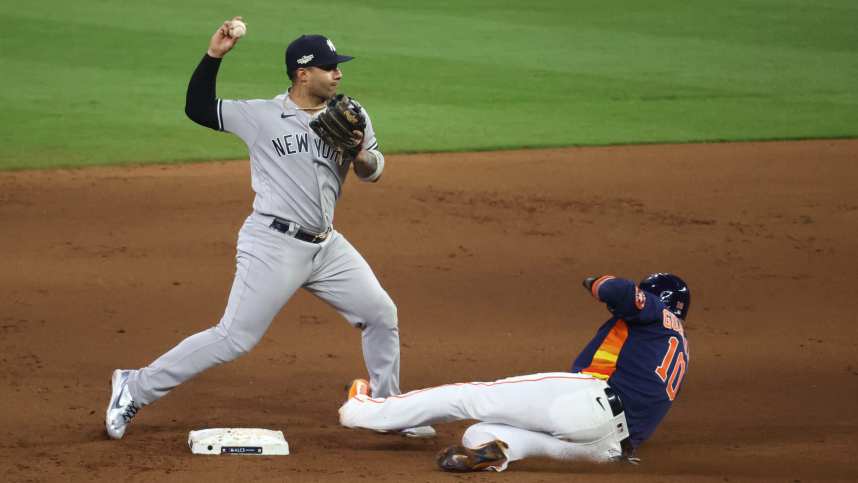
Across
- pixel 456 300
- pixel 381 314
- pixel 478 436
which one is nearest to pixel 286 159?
pixel 381 314

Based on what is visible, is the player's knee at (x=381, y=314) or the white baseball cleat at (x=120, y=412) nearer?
the white baseball cleat at (x=120, y=412)

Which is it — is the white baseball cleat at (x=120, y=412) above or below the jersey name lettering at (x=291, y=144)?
below

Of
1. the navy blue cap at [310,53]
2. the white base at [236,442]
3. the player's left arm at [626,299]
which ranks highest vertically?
the navy blue cap at [310,53]

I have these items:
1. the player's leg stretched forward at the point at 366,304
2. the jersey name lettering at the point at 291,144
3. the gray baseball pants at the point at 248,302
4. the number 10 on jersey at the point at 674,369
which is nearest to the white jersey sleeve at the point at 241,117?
the jersey name lettering at the point at 291,144

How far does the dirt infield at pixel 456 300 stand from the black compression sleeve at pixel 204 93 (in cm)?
149

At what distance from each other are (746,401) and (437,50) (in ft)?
38.4

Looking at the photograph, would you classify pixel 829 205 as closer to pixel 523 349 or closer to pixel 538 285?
pixel 538 285

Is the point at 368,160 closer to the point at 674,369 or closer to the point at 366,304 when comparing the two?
the point at 366,304

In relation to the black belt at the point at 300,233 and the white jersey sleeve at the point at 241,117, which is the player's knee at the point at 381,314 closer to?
the black belt at the point at 300,233

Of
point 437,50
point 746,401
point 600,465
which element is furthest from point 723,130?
point 600,465

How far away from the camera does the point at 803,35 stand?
19.5 metres

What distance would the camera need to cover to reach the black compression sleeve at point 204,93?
577 cm

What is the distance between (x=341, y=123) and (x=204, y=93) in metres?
0.67

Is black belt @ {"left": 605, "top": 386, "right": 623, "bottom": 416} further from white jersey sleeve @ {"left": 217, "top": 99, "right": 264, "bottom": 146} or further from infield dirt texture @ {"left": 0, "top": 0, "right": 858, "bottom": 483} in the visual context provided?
white jersey sleeve @ {"left": 217, "top": 99, "right": 264, "bottom": 146}
